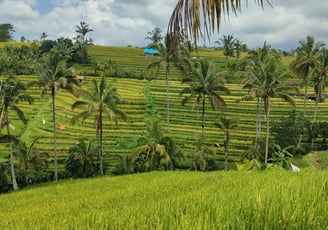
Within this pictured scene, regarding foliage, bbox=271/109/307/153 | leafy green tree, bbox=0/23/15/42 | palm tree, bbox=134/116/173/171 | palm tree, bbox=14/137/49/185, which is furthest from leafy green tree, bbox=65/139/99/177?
leafy green tree, bbox=0/23/15/42

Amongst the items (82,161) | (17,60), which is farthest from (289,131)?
(17,60)

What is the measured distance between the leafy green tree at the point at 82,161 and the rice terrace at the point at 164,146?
0.34 ft

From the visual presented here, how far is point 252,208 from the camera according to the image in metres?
3.08

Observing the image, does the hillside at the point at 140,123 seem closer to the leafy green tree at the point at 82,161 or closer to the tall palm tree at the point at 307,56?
the leafy green tree at the point at 82,161

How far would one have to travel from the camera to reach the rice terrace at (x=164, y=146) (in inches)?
126

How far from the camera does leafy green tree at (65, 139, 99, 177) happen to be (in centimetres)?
3303

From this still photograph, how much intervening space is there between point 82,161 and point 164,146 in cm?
817

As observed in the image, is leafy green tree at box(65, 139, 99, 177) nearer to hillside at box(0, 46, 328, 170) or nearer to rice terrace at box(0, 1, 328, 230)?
rice terrace at box(0, 1, 328, 230)

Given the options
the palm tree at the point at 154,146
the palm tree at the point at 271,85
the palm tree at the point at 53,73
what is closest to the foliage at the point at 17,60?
the palm tree at the point at 53,73

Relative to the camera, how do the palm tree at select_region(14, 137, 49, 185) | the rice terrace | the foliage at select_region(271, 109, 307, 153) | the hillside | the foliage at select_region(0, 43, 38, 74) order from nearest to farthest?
the rice terrace
the palm tree at select_region(14, 137, 49, 185)
the foliage at select_region(271, 109, 307, 153)
the hillside
the foliage at select_region(0, 43, 38, 74)

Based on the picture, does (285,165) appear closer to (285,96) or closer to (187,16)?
(285,96)

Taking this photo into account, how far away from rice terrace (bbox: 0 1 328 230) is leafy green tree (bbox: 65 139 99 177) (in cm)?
10

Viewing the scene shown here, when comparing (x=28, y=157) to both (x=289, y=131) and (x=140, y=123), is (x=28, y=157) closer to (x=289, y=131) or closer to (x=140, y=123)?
(x=140, y=123)

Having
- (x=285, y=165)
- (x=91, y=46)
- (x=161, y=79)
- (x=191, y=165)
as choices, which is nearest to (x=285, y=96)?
(x=191, y=165)
